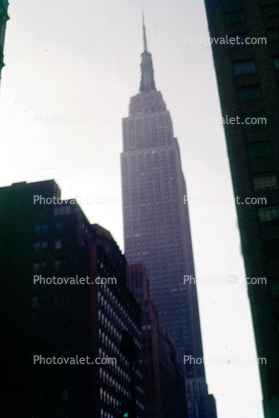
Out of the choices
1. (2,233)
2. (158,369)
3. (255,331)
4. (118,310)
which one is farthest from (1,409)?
(158,369)

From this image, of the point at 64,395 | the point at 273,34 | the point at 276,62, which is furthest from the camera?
the point at 64,395

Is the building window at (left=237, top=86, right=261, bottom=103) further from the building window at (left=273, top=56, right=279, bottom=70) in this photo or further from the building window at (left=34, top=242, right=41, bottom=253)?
the building window at (left=34, top=242, right=41, bottom=253)

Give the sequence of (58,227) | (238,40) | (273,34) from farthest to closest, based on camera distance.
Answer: (58,227)
(238,40)
(273,34)

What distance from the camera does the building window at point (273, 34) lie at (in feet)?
139

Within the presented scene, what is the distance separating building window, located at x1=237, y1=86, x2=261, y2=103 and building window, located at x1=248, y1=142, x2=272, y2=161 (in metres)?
4.26

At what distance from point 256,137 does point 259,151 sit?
1204 millimetres

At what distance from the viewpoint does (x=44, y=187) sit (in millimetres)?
108188

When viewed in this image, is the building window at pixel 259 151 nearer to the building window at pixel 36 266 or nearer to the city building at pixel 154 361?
the building window at pixel 36 266

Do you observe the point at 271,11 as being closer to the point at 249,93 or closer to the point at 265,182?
the point at 249,93

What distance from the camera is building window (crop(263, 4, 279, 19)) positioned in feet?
142

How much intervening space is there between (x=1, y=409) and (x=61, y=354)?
35.5 m

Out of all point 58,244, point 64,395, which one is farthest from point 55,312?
point 64,395

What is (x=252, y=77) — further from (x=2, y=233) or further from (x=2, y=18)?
(x=2, y=233)

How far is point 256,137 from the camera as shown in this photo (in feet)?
128
